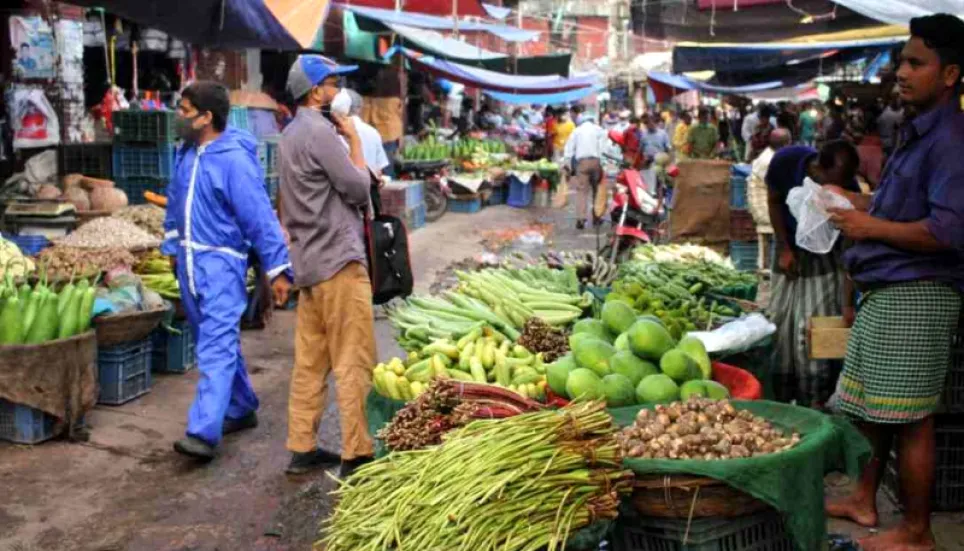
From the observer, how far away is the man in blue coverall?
6047mm

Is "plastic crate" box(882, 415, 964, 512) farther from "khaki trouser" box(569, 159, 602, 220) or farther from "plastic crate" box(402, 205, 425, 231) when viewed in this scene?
"khaki trouser" box(569, 159, 602, 220)

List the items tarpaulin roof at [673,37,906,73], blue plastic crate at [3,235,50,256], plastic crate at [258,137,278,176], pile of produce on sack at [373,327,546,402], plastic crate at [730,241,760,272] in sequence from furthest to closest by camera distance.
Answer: tarpaulin roof at [673,37,906,73] → plastic crate at [258,137,278,176] → plastic crate at [730,241,760,272] → blue plastic crate at [3,235,50,256] → pile of produce on sack at [373,327,546,402]

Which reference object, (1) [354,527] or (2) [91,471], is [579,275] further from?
(1) [354,527]

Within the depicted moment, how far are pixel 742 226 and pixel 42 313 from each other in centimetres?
828

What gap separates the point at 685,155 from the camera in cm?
2164

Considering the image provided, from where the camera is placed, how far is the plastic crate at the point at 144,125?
10.5m

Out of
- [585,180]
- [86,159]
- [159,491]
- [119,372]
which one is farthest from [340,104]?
[585,180]

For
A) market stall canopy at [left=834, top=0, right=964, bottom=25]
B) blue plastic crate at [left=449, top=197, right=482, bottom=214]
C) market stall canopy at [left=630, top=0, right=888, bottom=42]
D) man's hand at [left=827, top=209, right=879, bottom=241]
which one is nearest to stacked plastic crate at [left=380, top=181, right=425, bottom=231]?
blue plastic crate at [left=449, top=197, right=482, bottom=214]

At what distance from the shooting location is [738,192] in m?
12.2

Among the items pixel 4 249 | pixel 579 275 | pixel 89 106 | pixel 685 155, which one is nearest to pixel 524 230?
pixel 685 155

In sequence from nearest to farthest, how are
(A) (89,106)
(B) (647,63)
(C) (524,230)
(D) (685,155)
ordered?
→ (A) (89,106) → (C) (524,230) → (D) (685,155) → (B) (647,63)

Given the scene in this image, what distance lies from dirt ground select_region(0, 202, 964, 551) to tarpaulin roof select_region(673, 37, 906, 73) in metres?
8.18

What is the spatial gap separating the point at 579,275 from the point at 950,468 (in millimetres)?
3595

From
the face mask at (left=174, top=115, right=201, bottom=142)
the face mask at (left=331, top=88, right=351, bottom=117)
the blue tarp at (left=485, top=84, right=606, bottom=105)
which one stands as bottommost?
the face mask at (left=174, top=115, right=201, bottom=142)
